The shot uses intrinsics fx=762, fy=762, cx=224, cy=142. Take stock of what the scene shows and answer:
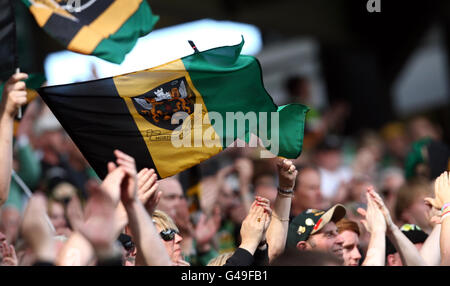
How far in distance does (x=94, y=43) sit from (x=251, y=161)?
301 cm

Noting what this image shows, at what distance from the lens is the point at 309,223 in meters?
4.49

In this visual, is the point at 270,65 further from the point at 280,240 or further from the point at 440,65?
the point at 280,240

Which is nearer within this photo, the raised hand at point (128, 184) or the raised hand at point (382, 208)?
the raised hand at point (128, 184)

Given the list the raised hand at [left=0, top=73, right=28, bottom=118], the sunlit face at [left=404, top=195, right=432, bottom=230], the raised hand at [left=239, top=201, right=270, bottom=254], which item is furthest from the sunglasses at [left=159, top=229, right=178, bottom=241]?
the sunlit face at [left=404, top=195, right=432, bottom=230]

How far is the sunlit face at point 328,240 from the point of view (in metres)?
4.31

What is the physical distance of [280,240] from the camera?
4414 mm

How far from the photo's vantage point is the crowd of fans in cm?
319

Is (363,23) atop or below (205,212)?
atop

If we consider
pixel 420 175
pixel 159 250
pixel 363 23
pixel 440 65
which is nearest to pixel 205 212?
pixel 420 175

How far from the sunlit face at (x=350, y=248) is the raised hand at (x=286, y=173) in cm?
45

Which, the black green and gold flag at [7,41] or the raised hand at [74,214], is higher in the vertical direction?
the black green and gold flag at [7,41]
